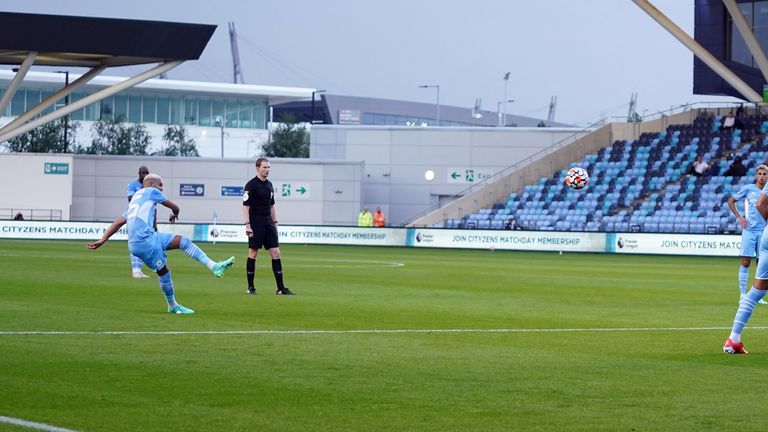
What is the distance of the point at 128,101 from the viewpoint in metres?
116

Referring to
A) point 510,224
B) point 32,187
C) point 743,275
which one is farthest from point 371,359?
point 32,187

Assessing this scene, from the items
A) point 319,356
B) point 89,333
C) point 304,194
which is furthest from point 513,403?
point 304,194

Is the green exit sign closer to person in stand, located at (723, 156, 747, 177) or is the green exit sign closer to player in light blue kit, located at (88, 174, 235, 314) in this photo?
person in stand, located at (723, 156, 747, 177)

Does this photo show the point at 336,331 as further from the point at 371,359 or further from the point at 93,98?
the point at 93,98

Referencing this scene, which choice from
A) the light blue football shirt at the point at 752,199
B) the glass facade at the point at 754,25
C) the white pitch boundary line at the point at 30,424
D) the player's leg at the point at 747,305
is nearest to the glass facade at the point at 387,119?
the glass facade at the point at 754,25

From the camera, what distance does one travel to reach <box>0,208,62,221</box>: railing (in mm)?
65438

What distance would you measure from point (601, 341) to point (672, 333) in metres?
1.59

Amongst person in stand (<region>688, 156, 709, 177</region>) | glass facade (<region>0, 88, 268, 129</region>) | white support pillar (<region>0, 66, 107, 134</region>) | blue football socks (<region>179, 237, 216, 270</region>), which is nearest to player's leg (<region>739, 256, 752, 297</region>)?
blue football socks (<region>179, 237, 216, 270</region>)

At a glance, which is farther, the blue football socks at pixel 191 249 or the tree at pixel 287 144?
the tree at pixel 287 144

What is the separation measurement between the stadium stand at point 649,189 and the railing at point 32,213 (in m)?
19.5

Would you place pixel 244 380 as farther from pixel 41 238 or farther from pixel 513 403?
pixel 41 238

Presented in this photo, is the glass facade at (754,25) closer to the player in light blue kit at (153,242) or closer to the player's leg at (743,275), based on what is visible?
the player's leg at (743,275)

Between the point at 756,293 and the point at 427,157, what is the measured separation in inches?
2519

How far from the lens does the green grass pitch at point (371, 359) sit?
29.8ft
